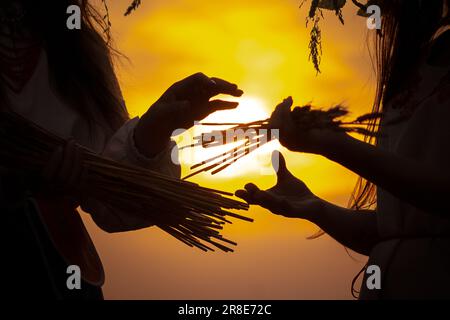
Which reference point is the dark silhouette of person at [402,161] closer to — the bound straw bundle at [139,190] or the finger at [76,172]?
the bound straw bundle at [139,190]

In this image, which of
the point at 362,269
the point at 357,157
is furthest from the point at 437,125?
the point at 362,269

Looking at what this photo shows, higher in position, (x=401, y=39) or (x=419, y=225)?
(x=401, y=39)

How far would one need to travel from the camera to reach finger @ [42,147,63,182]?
7.44ft

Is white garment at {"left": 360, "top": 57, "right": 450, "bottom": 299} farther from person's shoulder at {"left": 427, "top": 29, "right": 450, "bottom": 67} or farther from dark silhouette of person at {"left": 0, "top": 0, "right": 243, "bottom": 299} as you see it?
dark silhouette of person at {"left": 0, "top": 0, "right": 243, "bottom": 299}

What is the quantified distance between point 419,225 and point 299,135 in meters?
0.50

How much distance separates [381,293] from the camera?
221 centimetres

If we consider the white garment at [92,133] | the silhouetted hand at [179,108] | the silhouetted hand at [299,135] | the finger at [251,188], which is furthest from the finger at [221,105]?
the silhouetted hand at [299,135]

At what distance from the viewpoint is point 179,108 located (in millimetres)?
2635

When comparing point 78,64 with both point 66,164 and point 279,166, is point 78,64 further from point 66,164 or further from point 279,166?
point 279,166

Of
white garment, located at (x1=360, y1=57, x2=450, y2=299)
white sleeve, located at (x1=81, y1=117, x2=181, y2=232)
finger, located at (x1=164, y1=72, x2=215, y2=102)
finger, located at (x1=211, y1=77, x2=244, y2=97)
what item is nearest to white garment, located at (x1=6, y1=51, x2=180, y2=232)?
white sleeve, located at (x1=81, y1=117, x2=181, y2=232)

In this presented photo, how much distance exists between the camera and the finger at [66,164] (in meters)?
2.28

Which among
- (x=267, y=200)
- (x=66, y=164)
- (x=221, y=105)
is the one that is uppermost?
(x=221, y=105)

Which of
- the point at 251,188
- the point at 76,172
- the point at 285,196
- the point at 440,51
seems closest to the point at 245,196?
the point at 251,188
